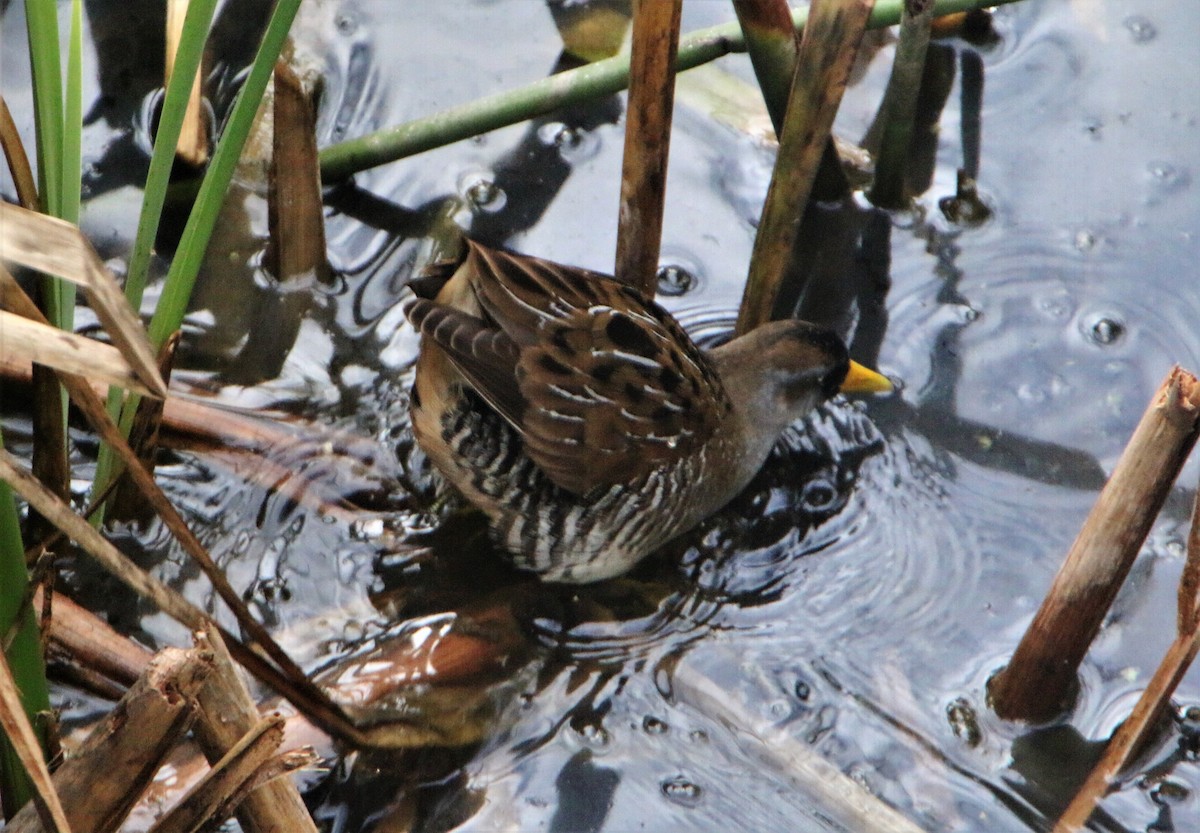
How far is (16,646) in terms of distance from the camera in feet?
5.32

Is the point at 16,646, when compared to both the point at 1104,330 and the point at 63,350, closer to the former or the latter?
the point at 63,350

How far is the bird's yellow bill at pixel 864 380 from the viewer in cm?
286

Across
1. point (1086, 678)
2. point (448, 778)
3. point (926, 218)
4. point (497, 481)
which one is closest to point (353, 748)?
point (448, 778)

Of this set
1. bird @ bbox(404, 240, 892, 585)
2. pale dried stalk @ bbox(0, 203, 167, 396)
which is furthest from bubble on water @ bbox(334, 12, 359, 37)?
pale dried stalk @ bbox(0, 203, 167, 396)

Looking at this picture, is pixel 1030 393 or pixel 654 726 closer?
pixel 654 726

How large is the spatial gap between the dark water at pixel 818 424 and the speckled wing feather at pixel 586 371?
302 millimetres

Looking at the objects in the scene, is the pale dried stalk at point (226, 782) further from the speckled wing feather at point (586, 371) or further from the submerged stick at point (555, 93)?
the submerged stick at point (555, 93)

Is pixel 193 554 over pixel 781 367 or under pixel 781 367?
under

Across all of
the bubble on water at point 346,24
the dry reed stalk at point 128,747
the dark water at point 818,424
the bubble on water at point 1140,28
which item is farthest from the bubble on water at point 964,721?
the bubble on water at point 346,24

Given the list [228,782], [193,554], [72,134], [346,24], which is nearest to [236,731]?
[228,782]

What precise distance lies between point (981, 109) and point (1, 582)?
2.64 m

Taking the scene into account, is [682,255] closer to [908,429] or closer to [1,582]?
[908,429]

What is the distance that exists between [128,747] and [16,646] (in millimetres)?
240

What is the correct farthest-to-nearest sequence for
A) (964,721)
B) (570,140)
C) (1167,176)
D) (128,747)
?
(570,140), (1167,176), (964,721), (128,747)
